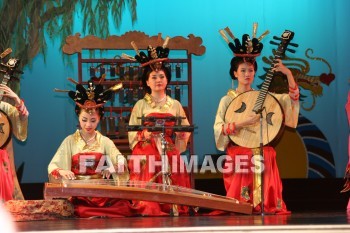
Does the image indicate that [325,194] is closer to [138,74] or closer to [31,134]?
[138,74]

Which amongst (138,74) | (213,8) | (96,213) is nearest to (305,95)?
(213,8)

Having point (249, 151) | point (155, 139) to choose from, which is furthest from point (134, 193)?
point (249, 151)

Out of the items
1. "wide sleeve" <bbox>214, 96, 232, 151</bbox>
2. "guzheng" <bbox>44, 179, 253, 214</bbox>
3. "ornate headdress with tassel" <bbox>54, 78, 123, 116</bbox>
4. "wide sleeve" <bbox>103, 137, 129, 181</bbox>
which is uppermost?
"ornate headdress with tassel" <bbox>54, 78, 123, 116</bbox>

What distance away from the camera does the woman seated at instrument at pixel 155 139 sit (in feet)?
24.1

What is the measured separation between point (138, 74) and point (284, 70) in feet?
5.85

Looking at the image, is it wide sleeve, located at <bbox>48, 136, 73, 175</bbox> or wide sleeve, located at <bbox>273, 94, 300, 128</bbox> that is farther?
wide sleeve, located at <bbox>273, 94, 300, 128</bbox>

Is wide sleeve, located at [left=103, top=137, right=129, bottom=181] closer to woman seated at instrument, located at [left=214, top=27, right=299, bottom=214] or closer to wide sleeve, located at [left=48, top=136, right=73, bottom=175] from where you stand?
wide sleeve, located at [left=48, top=136, right=73, bottom=175]

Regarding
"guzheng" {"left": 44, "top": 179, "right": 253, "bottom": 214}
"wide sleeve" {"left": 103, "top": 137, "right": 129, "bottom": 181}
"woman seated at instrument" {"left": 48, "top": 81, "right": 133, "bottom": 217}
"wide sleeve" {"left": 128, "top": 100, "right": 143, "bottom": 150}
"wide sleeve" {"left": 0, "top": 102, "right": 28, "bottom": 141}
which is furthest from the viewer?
"wide sleeve" {"left": 0, "top": 102, "right": 28, "bottom": 141}

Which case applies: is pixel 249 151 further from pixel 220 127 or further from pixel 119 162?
pixel 119 162

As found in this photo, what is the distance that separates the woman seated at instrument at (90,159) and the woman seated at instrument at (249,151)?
877 millimetres

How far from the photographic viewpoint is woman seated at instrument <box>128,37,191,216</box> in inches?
289

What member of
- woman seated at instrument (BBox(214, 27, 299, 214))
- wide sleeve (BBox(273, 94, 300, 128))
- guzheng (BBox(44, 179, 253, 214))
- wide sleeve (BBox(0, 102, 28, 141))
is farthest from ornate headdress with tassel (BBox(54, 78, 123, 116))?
wide sleeve (BBox(273, 94, 300, 128))

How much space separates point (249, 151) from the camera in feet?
24.0

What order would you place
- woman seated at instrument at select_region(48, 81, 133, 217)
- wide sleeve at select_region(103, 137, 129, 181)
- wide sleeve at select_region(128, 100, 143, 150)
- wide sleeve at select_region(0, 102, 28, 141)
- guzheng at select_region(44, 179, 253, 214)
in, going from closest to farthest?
Result: guzheng at select_region(44, 179, 253, 214) < woman seated at instrument at select_region(48, 81, 133, 217) < wide sleeve at select_region(103, 137, 129, 181) < wide sleeve at select_region(128, 100, 143, 150) < wide sleeve at select_region(0, 102, 28, 141)
